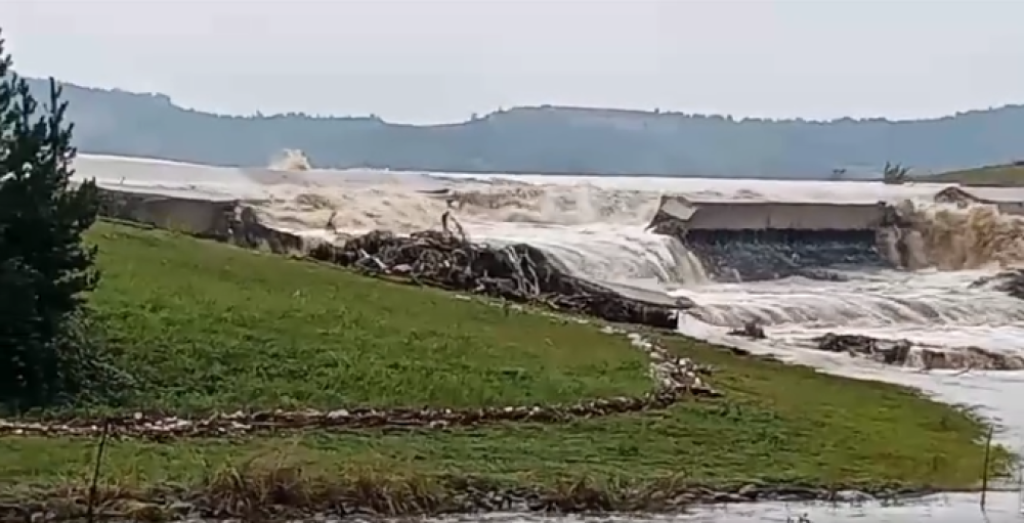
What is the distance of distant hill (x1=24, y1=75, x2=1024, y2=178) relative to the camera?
76.2 metres

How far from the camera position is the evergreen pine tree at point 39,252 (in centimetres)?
1493

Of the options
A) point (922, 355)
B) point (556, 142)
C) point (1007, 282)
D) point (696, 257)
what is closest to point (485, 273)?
point (922, 355)

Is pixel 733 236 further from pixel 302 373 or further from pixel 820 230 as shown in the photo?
pixel 302 373

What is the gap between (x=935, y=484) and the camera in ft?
45.5

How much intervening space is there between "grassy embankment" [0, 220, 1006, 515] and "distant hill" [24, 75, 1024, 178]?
4820cm

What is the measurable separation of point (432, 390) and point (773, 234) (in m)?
28.5

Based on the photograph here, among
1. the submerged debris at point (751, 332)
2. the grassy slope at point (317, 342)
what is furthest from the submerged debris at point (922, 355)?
the grassy slope at point (317, 342)

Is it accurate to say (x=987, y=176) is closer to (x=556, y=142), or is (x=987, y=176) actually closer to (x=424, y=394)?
(x=556, y=142)

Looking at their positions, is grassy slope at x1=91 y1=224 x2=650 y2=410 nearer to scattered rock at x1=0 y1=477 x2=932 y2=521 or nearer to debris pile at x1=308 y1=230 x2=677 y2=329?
debris pile at x1=308 y1=230 x2=677 y2=329

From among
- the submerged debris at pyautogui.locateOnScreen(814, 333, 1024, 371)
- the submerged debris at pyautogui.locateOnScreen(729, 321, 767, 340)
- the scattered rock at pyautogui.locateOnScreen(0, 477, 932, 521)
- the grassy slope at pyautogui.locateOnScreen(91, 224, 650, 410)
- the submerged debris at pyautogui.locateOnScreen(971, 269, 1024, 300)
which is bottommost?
the submerged debris at pyautogui.locateOnScreen(729, 321, 767, 340)

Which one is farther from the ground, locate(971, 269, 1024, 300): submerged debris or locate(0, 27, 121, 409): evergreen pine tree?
locate(0, 27, 121, 409): evergreen pine tree

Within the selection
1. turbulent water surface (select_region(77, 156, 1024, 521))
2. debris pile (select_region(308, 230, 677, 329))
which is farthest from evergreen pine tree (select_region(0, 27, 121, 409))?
debris pile (select_region(308, 230, 677, 329))

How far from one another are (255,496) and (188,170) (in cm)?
3550

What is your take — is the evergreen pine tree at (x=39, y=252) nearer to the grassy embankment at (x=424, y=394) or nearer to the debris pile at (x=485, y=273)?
the grassy embankment at (x=424, y=394)
